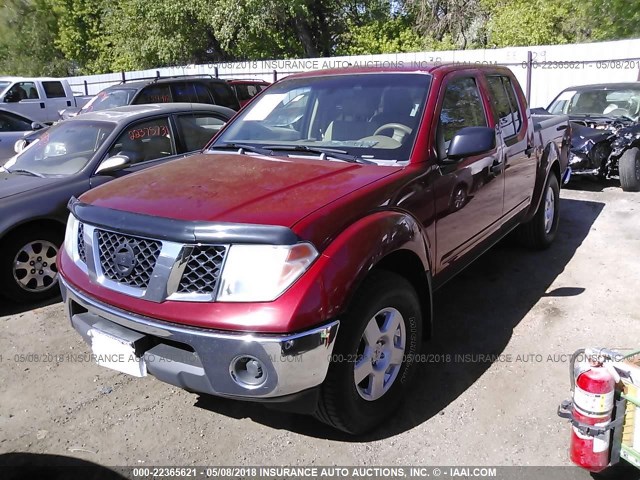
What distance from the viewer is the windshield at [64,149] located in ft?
16.5

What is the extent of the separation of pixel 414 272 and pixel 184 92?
9.26 m

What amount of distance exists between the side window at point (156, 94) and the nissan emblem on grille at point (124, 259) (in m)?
8.63

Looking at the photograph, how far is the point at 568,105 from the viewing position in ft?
30.8

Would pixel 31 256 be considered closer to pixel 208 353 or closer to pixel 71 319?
pixel 71 319

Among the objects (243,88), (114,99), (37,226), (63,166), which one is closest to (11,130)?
(114,99)

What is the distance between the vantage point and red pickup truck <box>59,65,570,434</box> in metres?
2.27

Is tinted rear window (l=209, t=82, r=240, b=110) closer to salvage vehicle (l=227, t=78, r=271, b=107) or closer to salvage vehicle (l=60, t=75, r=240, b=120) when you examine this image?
salvage vehicle (l=60, t=75, r=240, b=120)

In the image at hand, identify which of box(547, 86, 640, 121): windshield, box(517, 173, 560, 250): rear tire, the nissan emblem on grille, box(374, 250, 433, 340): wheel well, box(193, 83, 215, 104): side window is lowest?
box(517, 173, 560, 250): rear tire

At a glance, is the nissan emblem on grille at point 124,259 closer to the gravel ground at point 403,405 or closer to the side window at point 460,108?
the gravel ground at point 403,405

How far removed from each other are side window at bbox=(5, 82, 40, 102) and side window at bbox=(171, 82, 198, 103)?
23.1ft

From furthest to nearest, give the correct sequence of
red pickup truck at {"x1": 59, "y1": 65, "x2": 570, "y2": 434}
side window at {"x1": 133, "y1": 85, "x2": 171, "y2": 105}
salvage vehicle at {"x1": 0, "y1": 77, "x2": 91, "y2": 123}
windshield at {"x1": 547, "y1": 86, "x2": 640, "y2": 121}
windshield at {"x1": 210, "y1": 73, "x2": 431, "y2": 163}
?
salvage vehicle at {"x1": 0, "y1": 77, "x2": 91, "y2": 123} < side window at {"x1": 133, "y1": 85, "x2": 171, "y2": 105} < windshield at {"x1": 547, "y1": 86, "x2": 640, "y2": 121} < windshield at {"x1": 210, "y1": 73, "x2": 431, "y2": 163} < red pickup truck at {"x1": 59, "y1": 65, "x2": 570, "y2": 434}

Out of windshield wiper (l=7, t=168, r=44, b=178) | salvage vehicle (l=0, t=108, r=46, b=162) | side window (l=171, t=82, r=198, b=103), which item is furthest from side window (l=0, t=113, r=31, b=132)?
windshield wiper (l=7, t=168, r=44, b=178)

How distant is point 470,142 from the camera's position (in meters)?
3.18

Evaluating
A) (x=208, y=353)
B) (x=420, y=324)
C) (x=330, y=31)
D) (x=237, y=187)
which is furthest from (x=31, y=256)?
(x=330, y=31)
